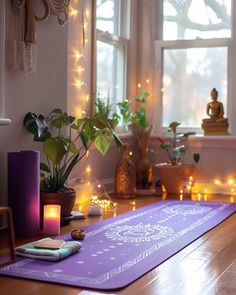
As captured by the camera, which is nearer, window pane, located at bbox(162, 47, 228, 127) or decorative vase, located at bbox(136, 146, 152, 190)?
decorative vase, located at bbox(136, 146, 152, 190)

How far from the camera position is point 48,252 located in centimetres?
267

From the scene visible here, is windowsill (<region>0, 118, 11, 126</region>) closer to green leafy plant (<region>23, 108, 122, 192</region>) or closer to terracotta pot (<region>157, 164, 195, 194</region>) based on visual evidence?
green leafy plant (<region>23, 108, 122, 192</region>)

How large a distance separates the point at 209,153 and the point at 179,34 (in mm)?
1303

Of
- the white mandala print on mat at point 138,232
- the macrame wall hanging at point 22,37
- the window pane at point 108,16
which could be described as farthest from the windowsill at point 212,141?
the macrame wall hanging at point 22,37

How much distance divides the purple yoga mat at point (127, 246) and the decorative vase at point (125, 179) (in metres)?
0.56

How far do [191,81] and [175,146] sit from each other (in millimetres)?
720

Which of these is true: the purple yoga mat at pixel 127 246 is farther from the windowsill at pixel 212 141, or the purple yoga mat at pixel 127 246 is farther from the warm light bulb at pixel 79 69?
the warm light bulb at pixel 79 69

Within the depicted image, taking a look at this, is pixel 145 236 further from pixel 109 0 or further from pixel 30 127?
pixel 109 0

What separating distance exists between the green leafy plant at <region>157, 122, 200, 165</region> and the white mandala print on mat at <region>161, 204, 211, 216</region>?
863 millimetres

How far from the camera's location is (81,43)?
4555 mm

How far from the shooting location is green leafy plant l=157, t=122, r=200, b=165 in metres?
5.19

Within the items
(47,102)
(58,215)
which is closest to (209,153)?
(47,102)

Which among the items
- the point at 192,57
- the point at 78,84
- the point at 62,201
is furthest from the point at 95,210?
the point at 192,57

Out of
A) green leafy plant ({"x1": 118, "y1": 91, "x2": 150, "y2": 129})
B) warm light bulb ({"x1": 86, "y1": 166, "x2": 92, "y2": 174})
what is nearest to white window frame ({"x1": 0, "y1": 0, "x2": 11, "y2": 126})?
warm light bulb ({"x1": 86, "y1": 166, "x2": 92, "y2": 174})
